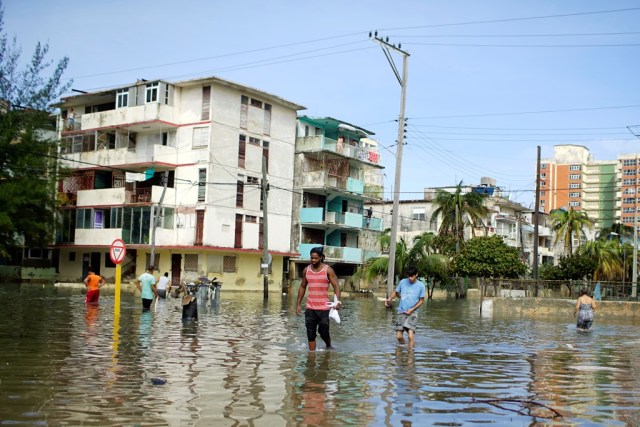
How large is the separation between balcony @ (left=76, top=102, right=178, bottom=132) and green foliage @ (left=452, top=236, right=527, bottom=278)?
24.5m

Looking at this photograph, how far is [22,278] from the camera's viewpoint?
54562mm

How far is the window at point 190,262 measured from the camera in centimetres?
5212

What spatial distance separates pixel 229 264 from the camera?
176ft

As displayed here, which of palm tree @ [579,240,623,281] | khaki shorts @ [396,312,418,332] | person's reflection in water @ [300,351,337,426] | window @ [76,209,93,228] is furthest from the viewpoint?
palm tree @ [579,240,623,281]

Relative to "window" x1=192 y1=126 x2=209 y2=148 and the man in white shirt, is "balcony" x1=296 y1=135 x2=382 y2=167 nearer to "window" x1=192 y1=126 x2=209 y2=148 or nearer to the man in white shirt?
"window" x1=192 y1=126 x2=209 y2=148

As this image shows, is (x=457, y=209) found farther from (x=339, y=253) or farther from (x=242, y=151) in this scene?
(x=242, y=151)

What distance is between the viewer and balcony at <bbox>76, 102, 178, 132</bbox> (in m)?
52.2

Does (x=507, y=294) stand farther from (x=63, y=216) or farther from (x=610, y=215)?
(x=610, y=215)

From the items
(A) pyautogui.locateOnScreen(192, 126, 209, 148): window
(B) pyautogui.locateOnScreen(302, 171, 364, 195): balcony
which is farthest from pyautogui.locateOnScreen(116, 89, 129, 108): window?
(B) pyautogui.locateOnScreen(302, 171, 364, 195): balcony

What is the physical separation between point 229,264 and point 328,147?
13491 millimetres

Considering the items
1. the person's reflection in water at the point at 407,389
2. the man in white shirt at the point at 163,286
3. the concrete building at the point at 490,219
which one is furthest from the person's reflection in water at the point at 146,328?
the concrete building at the point at 490,219

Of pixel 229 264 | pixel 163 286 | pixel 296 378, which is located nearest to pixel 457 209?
pixel 229 264

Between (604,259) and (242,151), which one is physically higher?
(242,151)

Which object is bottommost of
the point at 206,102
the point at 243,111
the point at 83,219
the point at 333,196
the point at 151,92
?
the point at 83,219
